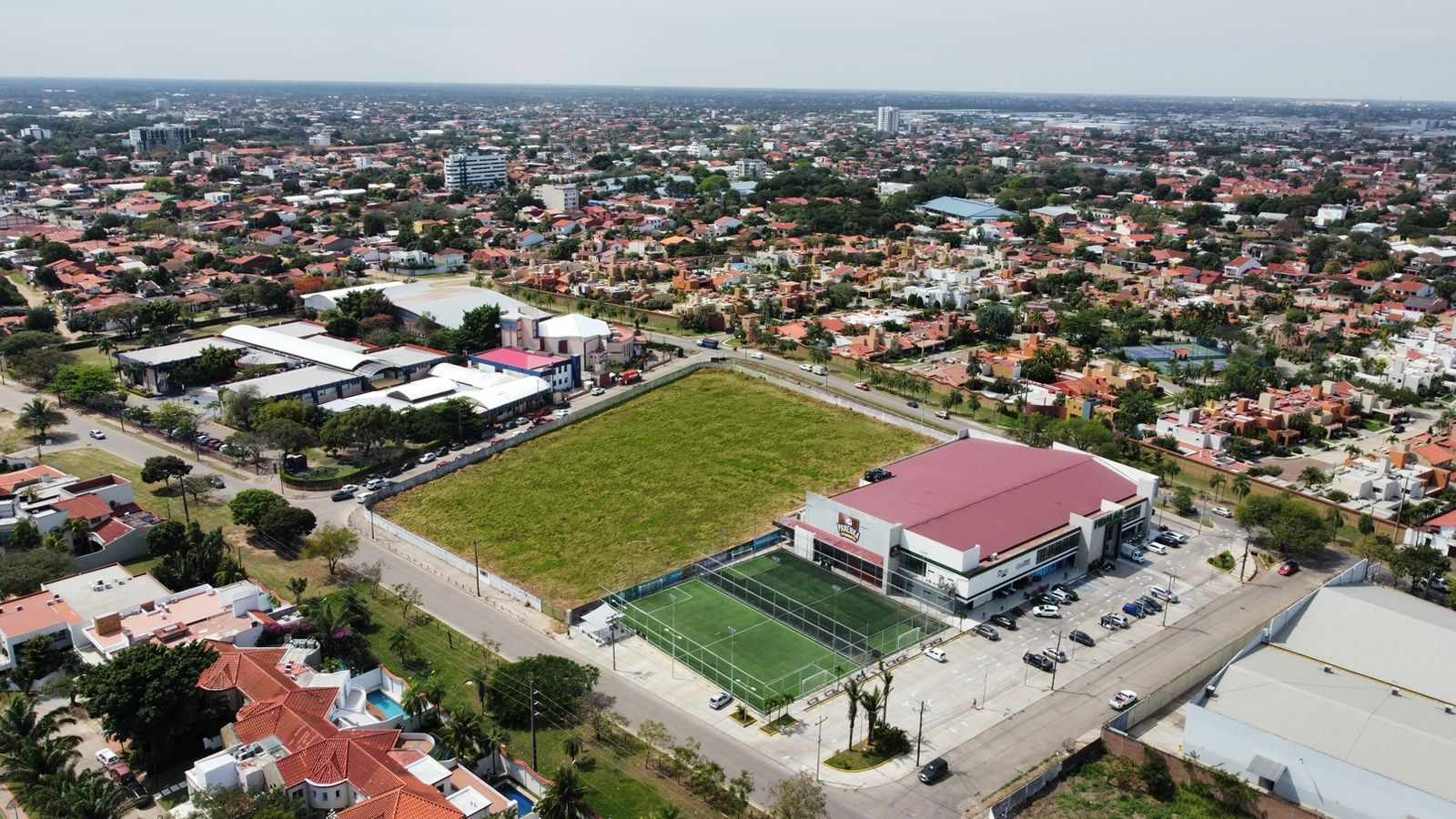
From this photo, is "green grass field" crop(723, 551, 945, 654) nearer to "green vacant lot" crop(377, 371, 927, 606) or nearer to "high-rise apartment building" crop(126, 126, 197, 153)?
"green vacant lot" crop(377, 371, 927, 606)

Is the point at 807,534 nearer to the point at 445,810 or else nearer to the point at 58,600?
the point at 445,810


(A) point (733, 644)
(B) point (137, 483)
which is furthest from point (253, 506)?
(A) point (733, 644)

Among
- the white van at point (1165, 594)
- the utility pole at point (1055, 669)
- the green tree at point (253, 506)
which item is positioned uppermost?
the green tree at point (253, 506)

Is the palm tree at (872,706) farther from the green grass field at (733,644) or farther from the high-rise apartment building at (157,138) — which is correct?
the high-rise apartment building at (157,138)

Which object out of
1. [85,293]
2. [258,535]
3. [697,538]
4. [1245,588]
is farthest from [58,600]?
[85,293]

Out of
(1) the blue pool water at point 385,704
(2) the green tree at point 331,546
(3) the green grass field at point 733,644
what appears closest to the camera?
(1) the blue pool water at point 385,704

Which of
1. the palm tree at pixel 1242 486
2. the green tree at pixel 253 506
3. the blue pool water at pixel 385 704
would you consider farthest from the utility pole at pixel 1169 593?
the green tree at pixel 253 506

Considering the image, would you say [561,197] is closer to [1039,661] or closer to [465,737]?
[1039,661]
